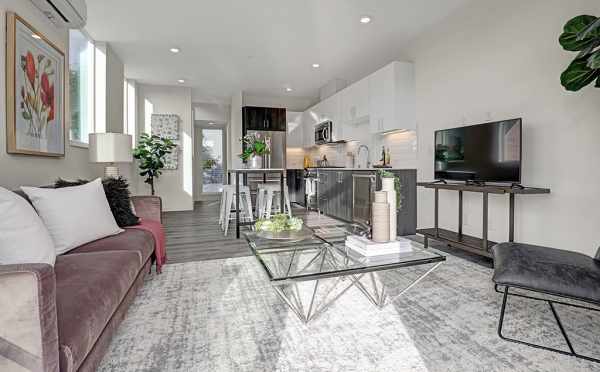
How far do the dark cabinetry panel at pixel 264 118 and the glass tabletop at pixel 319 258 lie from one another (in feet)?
18.9

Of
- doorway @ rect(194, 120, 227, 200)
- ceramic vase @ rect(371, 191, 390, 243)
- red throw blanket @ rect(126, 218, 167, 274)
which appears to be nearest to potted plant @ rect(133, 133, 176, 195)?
doorway @ rect(194, 120, 227, 200)

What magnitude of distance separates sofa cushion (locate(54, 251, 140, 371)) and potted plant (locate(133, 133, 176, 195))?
4.90 meters

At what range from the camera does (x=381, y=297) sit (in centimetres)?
221

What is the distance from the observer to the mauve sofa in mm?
939

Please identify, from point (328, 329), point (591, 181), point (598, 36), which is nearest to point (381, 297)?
point (328, 329)

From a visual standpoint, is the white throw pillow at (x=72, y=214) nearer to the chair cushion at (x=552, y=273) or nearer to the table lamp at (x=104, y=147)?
the table lamp at (x=104, y=147)

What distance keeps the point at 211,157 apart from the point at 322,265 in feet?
29.1

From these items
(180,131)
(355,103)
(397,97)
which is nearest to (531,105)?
(397,97)

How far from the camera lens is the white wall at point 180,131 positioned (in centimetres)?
701

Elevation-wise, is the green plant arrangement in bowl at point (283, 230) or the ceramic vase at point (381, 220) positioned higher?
the ceramic vase at point (381, 220)

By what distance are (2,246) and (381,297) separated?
6.88 feet

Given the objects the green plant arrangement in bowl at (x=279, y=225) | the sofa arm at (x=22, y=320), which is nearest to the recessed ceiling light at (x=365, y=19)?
the green plant arrangement in bowl at (x=279, y=225)

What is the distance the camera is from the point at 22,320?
3.10ft

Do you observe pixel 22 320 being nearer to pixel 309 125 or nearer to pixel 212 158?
pixel 309 125
